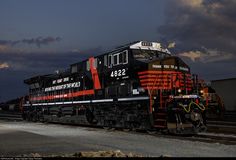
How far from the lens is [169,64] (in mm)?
17828

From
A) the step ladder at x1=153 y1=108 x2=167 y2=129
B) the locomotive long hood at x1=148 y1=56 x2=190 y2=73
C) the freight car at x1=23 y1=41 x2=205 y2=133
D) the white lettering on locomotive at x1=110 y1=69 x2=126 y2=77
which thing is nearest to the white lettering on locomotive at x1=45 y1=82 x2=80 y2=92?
the freight car at x1=23 y1=41 x2=205 y2=133

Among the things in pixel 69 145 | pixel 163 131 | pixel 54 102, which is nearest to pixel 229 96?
pixel 54 102

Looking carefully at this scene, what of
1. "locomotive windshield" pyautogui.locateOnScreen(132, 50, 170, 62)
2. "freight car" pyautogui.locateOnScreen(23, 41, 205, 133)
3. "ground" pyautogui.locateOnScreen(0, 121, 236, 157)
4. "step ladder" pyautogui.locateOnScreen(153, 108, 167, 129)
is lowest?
"ground" pyautogui.locateOnScreen(0, 121, 236, 157)

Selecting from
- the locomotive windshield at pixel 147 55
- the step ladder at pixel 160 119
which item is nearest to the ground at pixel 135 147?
the step ladder at pixel 160 119

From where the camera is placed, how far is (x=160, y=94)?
55.1 feet

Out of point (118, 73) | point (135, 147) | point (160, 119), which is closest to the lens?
point (135, 147)

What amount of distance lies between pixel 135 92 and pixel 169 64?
211cm

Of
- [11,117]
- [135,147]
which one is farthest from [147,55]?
[11,117]

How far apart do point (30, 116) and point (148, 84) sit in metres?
18.2

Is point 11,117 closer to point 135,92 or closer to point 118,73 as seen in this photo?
point 118,73

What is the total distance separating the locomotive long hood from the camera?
17.3 meters

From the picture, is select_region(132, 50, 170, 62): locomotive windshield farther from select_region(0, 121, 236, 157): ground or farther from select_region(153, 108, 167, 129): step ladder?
select_region(0, 121, 236, 157): ground

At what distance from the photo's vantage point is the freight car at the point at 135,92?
635 inches

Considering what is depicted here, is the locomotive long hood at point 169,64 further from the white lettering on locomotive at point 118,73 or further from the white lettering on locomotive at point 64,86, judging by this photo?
the white lettering on locomotive at point 64,86
